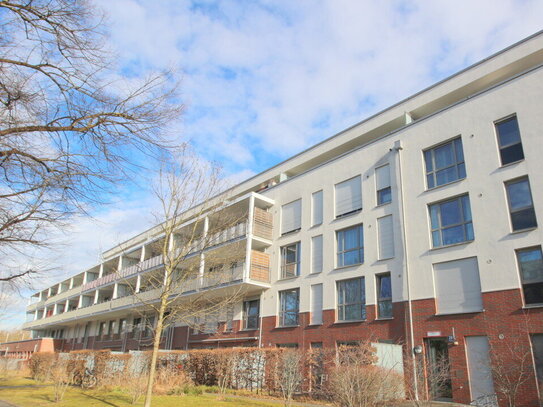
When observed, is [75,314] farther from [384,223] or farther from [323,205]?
[384,223]

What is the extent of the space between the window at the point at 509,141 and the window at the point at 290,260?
12.3m

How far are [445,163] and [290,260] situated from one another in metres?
10.8

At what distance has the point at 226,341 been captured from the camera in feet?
88.9

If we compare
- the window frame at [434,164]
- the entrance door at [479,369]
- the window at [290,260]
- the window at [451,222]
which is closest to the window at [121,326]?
the window at [290,260]

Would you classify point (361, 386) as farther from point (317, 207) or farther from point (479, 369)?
point (317, 207)

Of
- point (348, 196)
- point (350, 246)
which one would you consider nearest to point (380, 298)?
point (350, 246)

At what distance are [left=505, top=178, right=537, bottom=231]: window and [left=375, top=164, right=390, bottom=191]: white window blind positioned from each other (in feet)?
19.2

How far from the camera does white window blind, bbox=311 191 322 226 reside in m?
24.6

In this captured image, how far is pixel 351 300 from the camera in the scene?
21.0 m

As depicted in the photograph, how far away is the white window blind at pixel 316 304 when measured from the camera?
22.3 meters

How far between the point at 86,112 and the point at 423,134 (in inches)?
671

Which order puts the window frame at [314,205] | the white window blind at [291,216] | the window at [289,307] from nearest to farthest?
the window at [289,307], the window frame at [314,205], the white window blind at [291,216]

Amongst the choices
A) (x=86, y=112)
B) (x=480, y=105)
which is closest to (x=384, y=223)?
(x=480, y=105)

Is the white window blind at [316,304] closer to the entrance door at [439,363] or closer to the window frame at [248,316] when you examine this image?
the window frame at [248,316]
